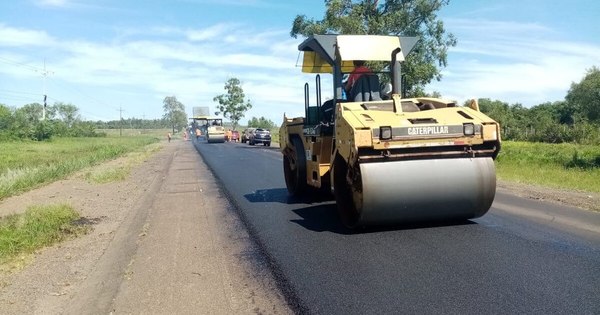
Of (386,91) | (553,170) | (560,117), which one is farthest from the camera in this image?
(560,117)

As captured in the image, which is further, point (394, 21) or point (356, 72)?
point (394, 21)

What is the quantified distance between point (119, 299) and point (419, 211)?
12.4 ft

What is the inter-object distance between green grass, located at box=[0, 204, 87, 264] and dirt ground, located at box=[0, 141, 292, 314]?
10.6 inches

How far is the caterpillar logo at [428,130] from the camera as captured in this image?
264 inches

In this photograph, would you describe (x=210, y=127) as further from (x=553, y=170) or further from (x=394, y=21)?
(x=553, y=170)

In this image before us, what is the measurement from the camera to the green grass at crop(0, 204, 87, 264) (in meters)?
7.36

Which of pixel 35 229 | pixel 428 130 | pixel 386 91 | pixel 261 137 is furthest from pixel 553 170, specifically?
pixel 261 137

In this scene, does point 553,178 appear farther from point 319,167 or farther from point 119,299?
point 119,299

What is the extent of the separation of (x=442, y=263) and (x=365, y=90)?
3.73 metres

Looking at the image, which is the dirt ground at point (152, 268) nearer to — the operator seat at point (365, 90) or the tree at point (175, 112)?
the operator seat at point (365, 90)

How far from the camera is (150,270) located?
19.9 feet

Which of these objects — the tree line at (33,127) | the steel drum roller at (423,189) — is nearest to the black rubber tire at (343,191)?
the steel drum roller at (423,189)

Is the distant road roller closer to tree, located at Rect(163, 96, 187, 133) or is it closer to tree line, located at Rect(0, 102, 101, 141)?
tree line, located at Rect(0, 102, 101, 141)

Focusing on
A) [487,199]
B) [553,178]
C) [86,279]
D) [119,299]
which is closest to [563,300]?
[487,199]
